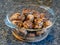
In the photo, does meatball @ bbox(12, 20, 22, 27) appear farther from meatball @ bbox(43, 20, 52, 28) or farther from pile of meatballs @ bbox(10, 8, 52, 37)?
meatball @ bbox(43, 20, 52, 28)

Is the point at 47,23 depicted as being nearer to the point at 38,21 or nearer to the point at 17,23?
the point at 38,21

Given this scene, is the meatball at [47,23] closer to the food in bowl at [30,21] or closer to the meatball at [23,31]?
the food in bowl at [30,21]

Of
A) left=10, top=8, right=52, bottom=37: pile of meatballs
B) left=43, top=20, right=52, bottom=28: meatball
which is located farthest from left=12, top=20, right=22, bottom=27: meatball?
left=43, top=20, right=52, bottom=28: meatball

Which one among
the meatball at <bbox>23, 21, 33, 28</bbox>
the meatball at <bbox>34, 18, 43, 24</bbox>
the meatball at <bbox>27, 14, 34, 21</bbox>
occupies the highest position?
the meatball at <bbox>27, 14, 34, 21</bbox>

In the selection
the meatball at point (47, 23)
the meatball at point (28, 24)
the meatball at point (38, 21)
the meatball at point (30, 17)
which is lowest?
the meatball at point (47, 23)

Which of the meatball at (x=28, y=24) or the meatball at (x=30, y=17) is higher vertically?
the meatball at (x=30, y=17)

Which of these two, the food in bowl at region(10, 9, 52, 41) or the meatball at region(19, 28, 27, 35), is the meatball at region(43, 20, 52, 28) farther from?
the meatball at region(19, 28, 27, 35)

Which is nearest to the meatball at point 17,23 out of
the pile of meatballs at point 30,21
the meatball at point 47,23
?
the pile of meatballs at point 30,21

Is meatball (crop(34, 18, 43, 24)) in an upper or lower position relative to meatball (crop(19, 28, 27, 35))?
upper
